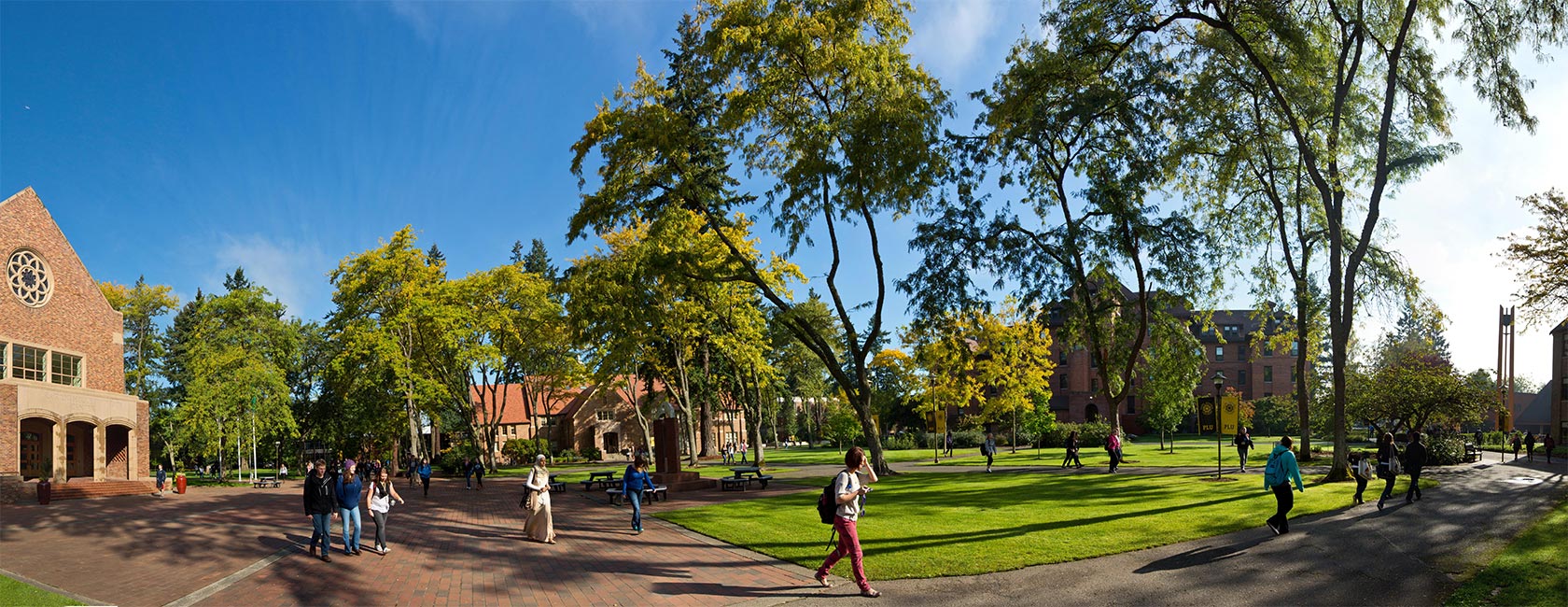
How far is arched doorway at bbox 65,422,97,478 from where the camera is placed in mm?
37812

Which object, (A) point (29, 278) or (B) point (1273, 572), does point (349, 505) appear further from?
(A) point (29, 278)

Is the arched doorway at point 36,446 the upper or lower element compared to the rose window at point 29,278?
lower

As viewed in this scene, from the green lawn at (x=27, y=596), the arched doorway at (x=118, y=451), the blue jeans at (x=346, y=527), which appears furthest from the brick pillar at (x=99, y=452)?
the blue jeans at (x=346, y=527)

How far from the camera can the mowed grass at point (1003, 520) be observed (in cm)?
1225

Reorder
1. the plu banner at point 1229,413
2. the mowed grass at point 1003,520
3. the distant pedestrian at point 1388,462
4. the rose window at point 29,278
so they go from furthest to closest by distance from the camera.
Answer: the rose window at point 29,278
the plu banner at point 1229,413
the distant pedestrian at point 1388,462
the mowed grass at point 1003,520

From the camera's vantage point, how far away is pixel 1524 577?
9531 mm

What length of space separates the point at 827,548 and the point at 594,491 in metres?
16.7

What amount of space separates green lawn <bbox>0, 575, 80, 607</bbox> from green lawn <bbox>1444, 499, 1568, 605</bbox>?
54.3ft

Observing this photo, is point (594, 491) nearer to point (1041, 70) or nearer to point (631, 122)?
point (631, 122)

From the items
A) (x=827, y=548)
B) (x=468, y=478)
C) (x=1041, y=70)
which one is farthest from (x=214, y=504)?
(x=1041, y=70)

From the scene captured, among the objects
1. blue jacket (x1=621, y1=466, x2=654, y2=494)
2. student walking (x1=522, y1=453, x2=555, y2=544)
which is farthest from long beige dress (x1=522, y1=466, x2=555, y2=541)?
blue jacket (x1=621, y1=466, x2=654, y2=494)

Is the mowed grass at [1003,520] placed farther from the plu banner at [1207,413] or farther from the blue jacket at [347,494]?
the blue jacket at [347,494]

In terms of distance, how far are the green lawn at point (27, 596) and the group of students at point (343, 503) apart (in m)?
3.25

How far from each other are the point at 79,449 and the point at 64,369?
13.5 feet
